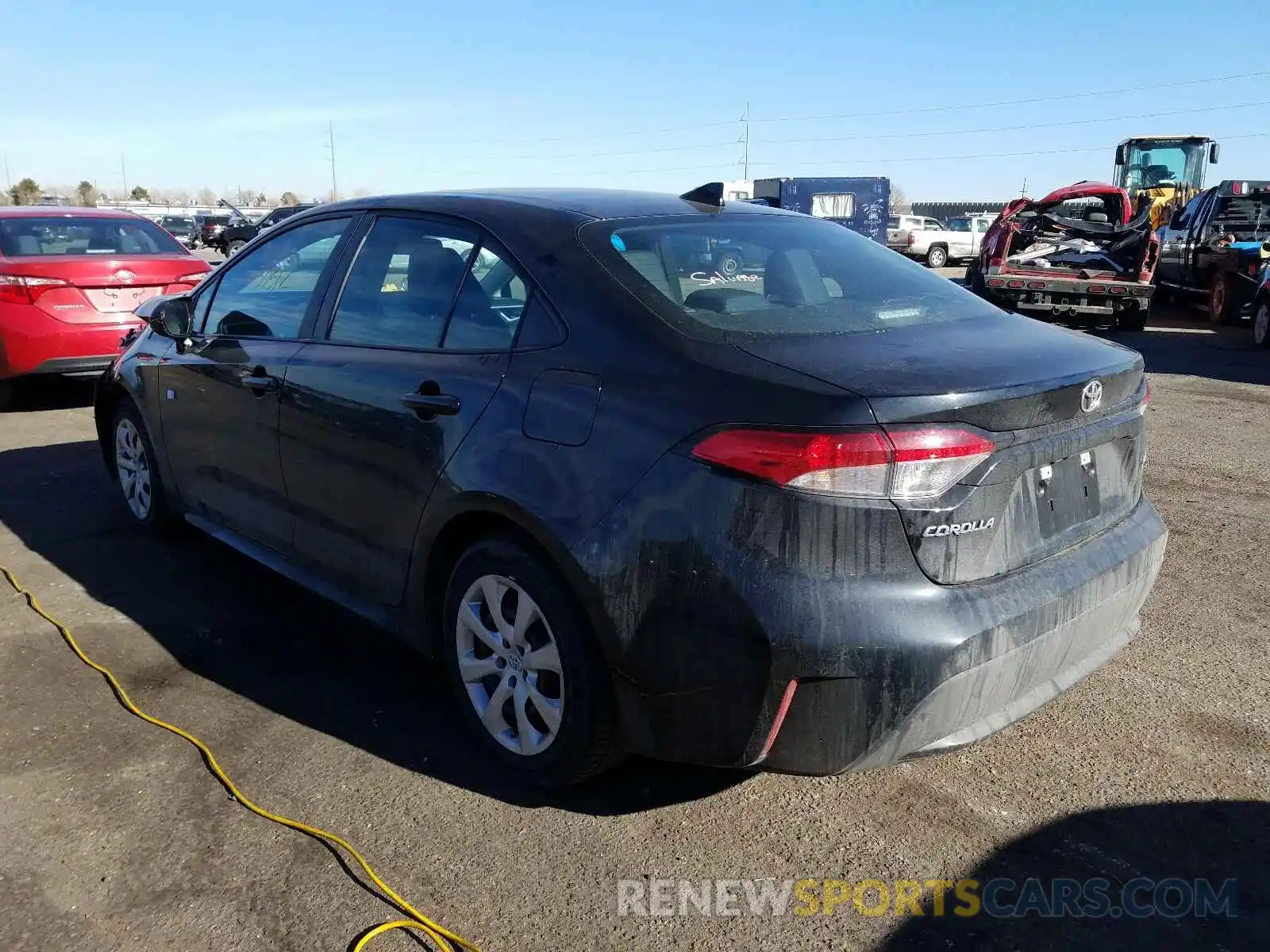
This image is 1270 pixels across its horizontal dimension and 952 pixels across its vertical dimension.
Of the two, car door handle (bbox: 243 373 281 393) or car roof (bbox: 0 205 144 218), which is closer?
car door handle (bbox: 243 373 281 393)

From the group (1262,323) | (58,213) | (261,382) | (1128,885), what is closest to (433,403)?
(261,382)

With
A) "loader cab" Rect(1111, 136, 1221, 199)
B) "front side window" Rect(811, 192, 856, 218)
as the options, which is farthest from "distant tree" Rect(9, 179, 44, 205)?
"loader cab" Rect(1111, 136, 1221, 199)

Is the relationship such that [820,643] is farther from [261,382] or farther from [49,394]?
[49,394]

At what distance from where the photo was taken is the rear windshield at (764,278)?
2900 mm

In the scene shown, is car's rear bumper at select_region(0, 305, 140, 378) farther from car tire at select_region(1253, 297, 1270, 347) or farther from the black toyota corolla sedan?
car tire at select_region(1253, 297, 1270, 347)

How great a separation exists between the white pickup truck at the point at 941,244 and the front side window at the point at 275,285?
105 ft

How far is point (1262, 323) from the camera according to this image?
12.6 metres

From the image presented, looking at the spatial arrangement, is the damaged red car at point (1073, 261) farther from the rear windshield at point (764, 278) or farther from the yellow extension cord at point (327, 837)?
the yellow extension cord at point (327, 837)

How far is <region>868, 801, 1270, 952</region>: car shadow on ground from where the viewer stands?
96.7 inches

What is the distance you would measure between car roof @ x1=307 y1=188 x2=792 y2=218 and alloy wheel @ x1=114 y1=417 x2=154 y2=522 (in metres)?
2.00

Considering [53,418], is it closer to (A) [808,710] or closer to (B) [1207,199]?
(A) [808,710]

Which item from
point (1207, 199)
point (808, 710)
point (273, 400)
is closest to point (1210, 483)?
point (808, 710)

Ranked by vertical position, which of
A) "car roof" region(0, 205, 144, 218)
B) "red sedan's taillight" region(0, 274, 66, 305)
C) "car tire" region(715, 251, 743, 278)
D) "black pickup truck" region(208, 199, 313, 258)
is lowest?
"red sedan's taillight" region(0, 274, 66, 305)

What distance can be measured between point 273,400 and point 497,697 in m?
1.52
